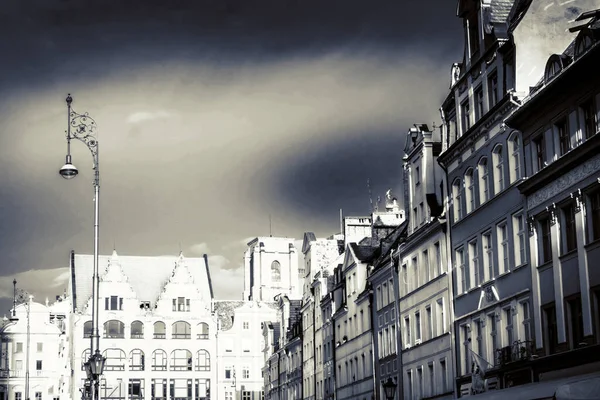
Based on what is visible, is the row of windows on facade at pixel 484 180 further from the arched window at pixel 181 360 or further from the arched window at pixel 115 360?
the arched window at pixel 181 360

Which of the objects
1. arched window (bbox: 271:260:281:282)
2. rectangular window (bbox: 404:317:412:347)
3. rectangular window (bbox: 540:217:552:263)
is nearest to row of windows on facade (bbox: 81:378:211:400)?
arched window (bbox: 271:260:281:282)

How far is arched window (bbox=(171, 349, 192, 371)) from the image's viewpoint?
120m

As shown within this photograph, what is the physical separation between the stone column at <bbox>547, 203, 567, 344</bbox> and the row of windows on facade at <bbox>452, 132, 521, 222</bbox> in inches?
137

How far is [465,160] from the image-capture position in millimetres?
41812

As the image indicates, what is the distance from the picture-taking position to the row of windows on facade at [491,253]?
36469 millimetres

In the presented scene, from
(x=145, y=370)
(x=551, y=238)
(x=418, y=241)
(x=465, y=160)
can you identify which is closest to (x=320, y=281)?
(x=418, y=241)

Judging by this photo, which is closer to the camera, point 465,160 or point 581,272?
point 581,272

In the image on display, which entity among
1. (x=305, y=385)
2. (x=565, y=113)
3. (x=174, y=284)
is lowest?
(x=305, y=385)

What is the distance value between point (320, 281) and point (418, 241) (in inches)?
1048

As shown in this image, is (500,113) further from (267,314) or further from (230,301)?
(230,301)

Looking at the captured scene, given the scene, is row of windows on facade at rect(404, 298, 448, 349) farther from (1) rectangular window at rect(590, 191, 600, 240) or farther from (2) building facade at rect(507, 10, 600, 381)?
(1) rectangular window at rect(590, 191, 600, 240)

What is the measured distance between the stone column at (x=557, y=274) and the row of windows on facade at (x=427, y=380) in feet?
40.1

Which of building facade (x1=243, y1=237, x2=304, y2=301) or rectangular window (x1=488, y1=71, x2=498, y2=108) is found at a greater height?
building facade (x1=243, y1=237, x2=304, y2=301)

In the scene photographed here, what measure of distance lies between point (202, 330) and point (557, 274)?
9127 cm
